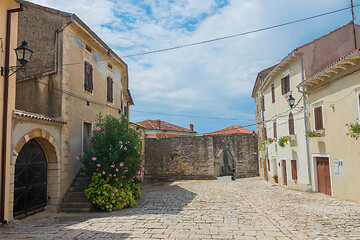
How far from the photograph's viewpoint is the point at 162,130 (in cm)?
4303

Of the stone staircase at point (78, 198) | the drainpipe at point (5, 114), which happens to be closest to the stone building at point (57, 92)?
the stone staircase at point (78, 198)

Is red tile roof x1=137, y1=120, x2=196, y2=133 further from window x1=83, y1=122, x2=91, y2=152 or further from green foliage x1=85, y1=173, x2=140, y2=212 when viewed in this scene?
green foliage x1=85, y1=173, x2=140, y2=212

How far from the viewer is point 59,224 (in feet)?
26.1

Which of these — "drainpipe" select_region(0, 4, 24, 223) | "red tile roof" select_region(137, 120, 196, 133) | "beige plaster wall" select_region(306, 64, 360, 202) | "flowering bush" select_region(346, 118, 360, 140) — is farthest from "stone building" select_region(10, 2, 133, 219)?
"red tile roof" select_region(137, 120, 196, 133)

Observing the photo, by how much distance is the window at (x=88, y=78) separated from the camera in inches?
487

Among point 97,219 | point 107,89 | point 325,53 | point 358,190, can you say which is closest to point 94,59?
point 107,89

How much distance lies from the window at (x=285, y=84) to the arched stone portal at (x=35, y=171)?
12352 mm

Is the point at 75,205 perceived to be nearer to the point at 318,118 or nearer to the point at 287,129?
the point at 318,118

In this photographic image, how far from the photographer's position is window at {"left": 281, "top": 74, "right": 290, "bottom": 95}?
15.9 meters

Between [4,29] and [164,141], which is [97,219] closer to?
[4,29]

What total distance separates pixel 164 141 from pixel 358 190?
19.3 meters

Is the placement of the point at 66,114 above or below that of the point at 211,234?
above

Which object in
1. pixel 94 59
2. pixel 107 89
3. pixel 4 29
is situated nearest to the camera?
pixel 4 29

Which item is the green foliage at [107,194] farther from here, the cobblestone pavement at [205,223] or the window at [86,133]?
the window at [86,133]
